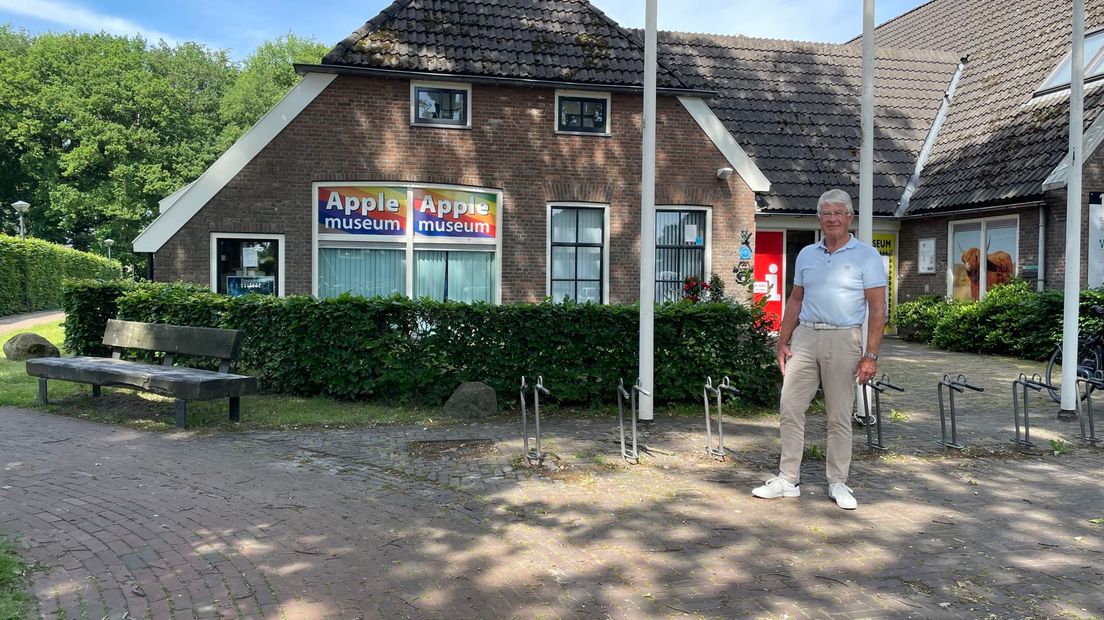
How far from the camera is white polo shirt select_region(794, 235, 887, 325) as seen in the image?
211 inches

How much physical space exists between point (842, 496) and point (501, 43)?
36.1 feet

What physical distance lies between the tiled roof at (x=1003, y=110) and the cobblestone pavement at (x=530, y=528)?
1052 cm

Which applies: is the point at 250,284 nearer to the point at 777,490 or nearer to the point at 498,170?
the point at 498,170

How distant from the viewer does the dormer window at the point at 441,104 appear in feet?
45.1

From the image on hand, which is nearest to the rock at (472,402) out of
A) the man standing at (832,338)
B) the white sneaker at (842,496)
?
the man standing at (832,338)

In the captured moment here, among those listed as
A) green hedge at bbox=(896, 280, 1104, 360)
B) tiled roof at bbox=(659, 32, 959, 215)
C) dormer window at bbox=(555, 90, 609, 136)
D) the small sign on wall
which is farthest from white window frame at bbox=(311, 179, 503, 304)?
the small sign on wall

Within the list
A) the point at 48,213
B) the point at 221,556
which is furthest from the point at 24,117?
the point at 221,556

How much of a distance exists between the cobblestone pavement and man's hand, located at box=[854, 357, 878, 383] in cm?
91

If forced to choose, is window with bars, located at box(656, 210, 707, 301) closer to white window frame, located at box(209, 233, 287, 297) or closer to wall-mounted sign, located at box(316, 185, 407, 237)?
wall-mounted sign, located at box(316, 185, 407, 237)

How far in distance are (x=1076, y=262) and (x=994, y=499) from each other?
421 centimetres

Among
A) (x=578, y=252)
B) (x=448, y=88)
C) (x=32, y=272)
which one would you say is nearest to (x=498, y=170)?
(x=448, y=88)

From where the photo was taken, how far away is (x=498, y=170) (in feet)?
46.0

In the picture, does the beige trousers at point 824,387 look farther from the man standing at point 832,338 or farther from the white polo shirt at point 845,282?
the white polo shirt at point 845,282

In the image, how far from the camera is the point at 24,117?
48438 mm
